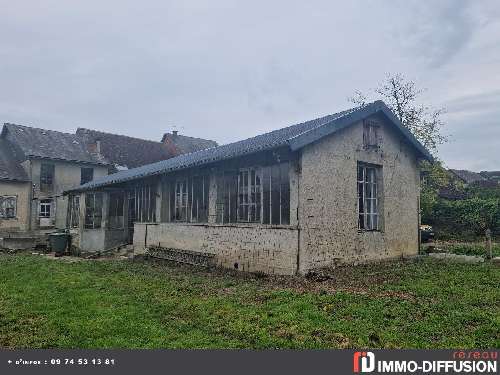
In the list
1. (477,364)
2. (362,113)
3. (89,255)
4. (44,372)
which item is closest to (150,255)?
(89,255)

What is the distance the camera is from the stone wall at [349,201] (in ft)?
31.7

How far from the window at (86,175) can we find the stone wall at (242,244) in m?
19.4

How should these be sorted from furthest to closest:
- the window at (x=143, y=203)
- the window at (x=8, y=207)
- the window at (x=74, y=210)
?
the window at (x=8, y=207) → the window at (x=74, y=210) → the window at (x=143, y=203)

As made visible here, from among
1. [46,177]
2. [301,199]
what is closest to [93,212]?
[46,177]

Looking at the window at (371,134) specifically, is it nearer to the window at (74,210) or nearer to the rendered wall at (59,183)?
the window at (74,210)

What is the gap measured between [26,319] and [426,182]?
83.7 ft

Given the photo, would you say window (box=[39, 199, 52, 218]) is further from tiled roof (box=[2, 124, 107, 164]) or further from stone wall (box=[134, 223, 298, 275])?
stone wall (box=[134, 223, 298, 275])

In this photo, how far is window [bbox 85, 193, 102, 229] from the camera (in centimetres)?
1842

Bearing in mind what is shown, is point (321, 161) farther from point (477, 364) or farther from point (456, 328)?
point (477, 364)

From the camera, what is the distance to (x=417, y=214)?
1330 centimetres

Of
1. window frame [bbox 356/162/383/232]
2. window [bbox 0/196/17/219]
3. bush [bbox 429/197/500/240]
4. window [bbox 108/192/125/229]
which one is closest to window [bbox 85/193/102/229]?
window [bbox 108/192/125/229]

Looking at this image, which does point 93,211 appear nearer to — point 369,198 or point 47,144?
point 369,198

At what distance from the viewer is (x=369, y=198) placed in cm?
1182

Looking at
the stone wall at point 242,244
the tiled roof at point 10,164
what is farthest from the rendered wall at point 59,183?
the stone wall at point 242,244
